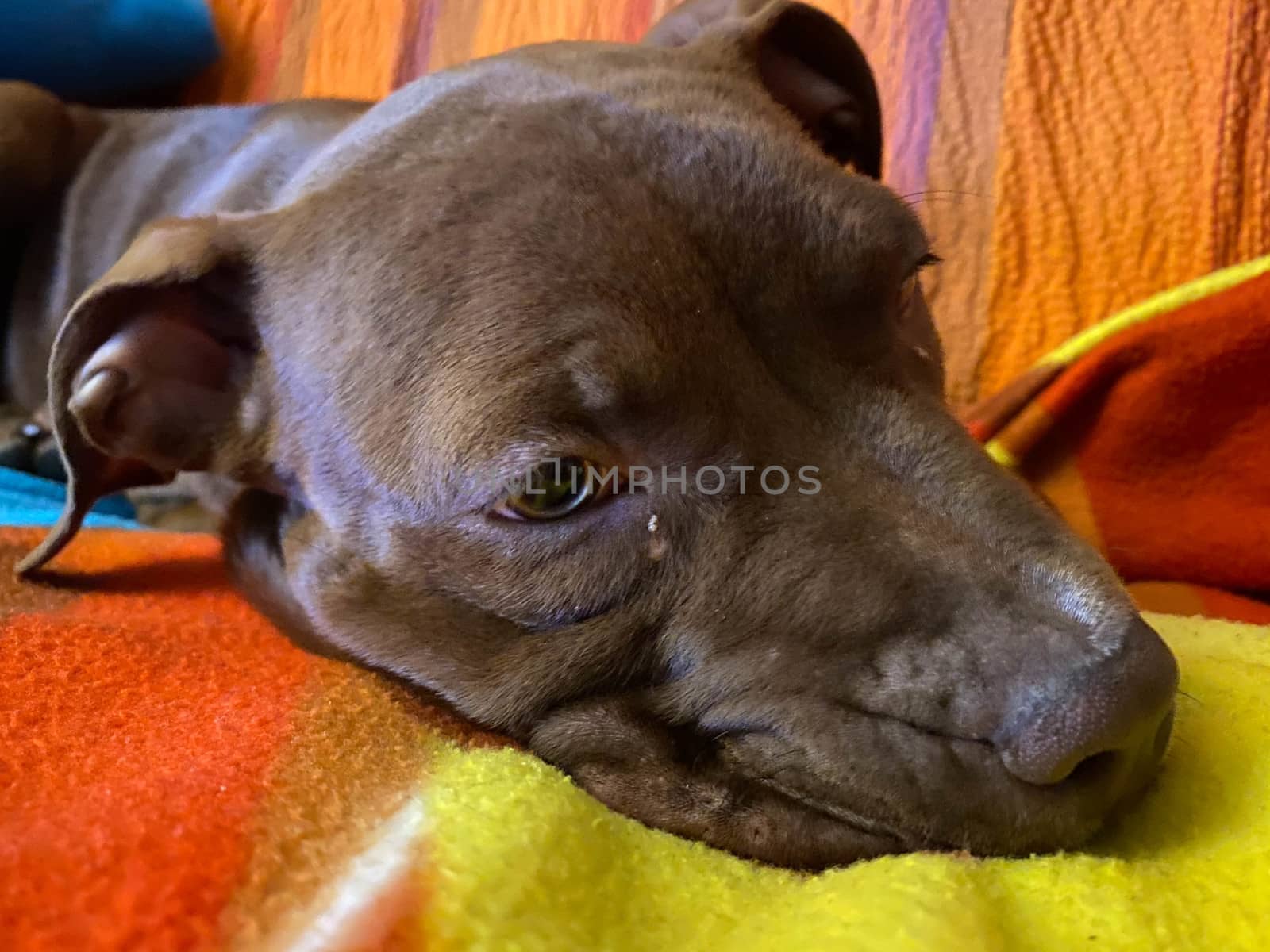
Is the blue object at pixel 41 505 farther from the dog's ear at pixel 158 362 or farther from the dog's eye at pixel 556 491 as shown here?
the dog's eye at pixel 556 491

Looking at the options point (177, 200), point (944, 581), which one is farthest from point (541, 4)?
point (944, 581)

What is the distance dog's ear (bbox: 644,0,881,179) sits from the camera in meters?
2.15

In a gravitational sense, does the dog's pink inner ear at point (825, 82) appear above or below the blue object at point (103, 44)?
above

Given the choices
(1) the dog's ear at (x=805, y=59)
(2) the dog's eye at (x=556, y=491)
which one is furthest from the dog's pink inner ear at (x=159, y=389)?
(1) the dog's ear at (x=805, y=59)

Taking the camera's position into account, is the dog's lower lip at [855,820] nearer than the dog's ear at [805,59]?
Yes

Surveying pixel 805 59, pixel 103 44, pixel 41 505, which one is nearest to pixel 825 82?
pixel 805 59

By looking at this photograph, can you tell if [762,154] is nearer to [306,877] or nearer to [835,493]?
[835,493]

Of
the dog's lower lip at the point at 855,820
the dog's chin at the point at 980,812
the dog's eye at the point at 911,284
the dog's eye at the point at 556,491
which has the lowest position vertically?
the dog's lower lip at the point at 855,820

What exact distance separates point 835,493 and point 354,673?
739 mm

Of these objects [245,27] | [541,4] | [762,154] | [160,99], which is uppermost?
[762,154]

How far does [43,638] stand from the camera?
168 cm

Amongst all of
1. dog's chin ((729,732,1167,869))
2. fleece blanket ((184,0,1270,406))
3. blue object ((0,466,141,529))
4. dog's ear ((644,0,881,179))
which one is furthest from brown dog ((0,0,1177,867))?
fleece blanket ((184,0,1270,406))

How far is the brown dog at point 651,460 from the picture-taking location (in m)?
1.33

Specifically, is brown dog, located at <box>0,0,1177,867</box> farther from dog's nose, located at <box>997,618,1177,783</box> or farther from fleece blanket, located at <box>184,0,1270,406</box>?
fleece blanket, located at <box>184,0,1270,406</box>
